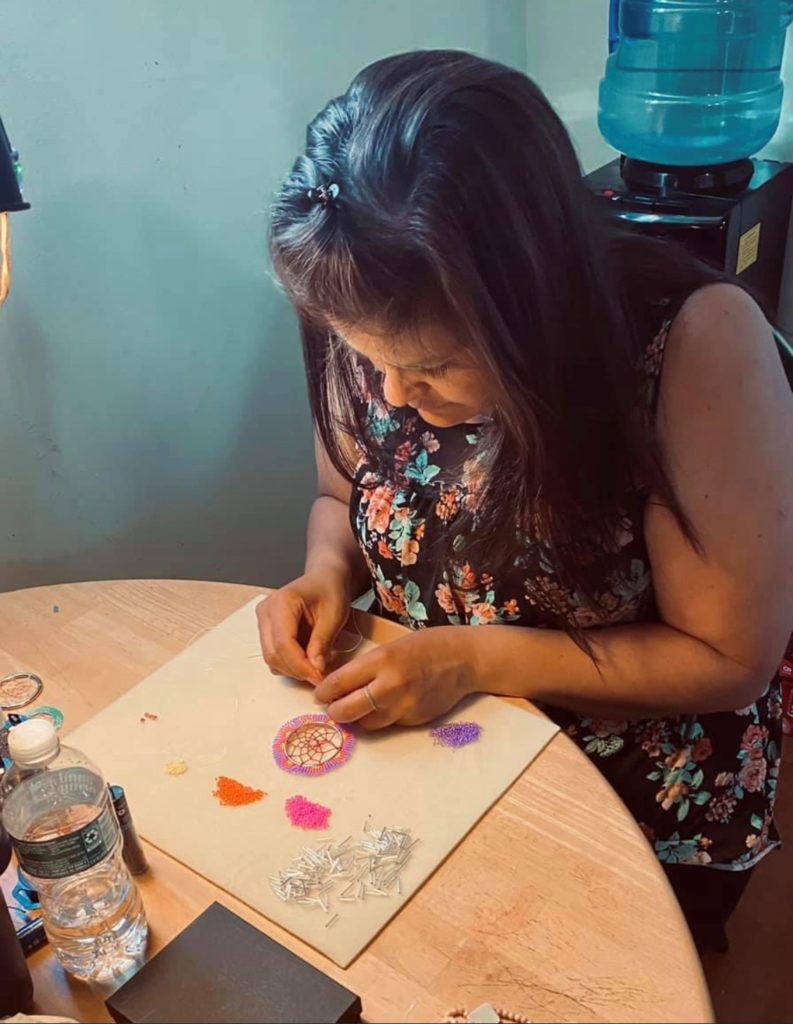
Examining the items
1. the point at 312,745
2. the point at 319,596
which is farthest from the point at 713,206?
the point at 312,745

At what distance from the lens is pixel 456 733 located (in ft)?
2.92

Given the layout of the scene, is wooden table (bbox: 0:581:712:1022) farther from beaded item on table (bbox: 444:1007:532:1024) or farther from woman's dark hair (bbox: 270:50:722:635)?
woman's dark hair (bbox: 270:50:722:635)

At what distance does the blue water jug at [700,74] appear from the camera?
63.4 inches

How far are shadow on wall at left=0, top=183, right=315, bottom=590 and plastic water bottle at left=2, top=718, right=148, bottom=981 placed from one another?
30.7 inches

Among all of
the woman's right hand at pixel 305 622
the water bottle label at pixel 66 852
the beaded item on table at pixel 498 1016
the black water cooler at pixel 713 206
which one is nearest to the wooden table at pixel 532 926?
the beaded item on table at pixel 498 1016

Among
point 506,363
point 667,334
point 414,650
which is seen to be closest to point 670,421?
point 667,334

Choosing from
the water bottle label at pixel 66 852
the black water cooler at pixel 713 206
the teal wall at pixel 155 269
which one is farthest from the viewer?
the black water cooler at pixel 713 206

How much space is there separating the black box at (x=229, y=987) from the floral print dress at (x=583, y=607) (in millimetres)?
404

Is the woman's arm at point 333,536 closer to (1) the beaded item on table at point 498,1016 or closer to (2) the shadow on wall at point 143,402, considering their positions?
(2) the shadow on wall at point 143,402

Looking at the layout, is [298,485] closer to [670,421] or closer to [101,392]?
[101,392]

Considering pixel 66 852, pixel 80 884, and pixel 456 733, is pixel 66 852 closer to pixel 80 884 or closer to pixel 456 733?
pixel 80 884

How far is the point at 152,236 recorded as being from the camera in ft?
4.67

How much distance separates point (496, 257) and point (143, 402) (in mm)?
901

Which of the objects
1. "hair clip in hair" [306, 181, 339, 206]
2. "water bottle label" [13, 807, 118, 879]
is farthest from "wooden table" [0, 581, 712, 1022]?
"hair clip in hair" [306, 181, 339, 206]
